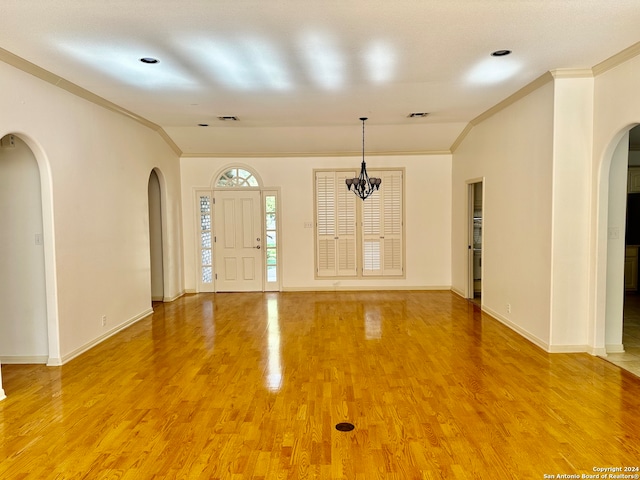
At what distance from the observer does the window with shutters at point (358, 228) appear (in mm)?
8336

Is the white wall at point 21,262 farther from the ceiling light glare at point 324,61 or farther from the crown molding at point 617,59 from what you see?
the crown molding at point 617,59

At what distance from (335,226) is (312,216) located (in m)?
0.47

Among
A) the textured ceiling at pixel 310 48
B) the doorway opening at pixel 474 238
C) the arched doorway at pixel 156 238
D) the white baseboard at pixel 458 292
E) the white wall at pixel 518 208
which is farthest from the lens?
the white baseboard at pixel 458 292

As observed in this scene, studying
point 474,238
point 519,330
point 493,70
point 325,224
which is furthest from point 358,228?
point 493,70

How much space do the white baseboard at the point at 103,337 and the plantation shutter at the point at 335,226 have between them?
3237 millimetres

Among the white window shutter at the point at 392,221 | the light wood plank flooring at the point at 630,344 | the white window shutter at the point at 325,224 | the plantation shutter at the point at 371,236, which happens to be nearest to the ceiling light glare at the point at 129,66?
the white window shutter at the point at 325,224

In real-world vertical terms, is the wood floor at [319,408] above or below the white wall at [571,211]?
below

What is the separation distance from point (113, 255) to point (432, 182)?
18.1 feet

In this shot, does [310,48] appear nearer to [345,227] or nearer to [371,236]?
[345,227]

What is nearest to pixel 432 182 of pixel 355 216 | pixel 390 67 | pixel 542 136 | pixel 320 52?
pixel 355 216

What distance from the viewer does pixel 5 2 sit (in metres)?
2.79

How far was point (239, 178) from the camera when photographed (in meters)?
8.38

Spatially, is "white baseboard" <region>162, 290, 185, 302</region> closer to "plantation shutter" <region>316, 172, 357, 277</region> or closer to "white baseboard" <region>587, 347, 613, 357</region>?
"plantation shutter" <region>316, 172, 357, 277</region>

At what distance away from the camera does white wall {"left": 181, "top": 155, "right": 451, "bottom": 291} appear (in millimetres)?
8297
